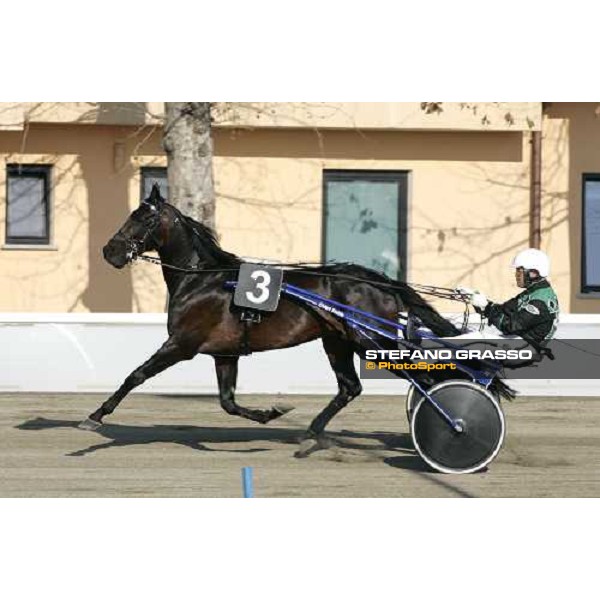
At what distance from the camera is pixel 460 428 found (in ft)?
39.4

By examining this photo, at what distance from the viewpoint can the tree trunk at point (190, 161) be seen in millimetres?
19406

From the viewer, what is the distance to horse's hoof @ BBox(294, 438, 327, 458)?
13.3 meters

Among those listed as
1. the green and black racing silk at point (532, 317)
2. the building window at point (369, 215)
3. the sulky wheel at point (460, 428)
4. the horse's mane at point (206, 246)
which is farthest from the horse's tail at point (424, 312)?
the building window at point (369, 215)

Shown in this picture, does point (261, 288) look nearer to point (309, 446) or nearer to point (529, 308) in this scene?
point (309, 446)

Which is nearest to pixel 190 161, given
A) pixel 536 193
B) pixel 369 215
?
pixel 369 215

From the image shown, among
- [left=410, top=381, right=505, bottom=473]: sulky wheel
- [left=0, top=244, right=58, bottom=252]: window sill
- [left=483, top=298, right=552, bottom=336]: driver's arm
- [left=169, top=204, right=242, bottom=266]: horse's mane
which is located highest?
[left=0, top=244, right=58, bottom=252]: window sill

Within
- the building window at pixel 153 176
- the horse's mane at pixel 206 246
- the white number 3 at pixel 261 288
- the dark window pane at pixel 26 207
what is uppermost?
the building window at pixel 153 176

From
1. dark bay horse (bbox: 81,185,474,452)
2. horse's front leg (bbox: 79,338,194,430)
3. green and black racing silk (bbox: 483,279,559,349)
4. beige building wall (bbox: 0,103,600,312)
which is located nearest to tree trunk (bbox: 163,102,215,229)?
beige building wall (bbox: 0,103,600,312)

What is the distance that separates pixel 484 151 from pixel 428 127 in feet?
3.94

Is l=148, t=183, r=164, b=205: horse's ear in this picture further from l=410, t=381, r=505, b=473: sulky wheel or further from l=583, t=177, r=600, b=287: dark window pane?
l=583, t=177, r=600, b=287: dark window pane

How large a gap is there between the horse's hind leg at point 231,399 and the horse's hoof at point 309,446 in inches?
13.9

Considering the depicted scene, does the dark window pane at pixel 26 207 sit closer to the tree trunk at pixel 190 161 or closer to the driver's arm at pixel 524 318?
the tree trunk at pixel 190 161

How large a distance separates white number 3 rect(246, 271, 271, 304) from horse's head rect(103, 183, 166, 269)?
120cm

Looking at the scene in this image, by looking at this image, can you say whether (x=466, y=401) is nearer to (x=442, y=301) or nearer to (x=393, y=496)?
(x=393, y=496)
